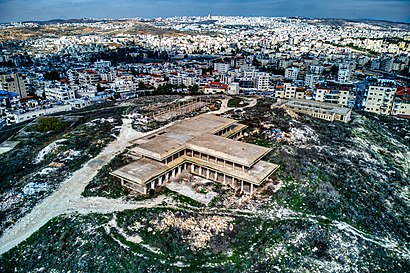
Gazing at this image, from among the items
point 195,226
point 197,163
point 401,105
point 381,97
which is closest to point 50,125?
point 197,163

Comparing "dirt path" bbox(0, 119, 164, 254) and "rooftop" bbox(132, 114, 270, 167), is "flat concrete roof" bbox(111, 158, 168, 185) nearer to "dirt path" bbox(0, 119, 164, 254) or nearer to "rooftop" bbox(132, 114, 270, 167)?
"rooftop" bbox(132, 114, 270, 167)

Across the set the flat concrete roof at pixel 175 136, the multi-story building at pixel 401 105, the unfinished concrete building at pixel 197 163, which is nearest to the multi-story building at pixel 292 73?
the multi-story building at pixel 401 105

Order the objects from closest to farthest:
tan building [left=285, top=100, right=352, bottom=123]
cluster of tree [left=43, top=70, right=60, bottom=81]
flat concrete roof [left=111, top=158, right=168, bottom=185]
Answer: flat concrete roof [left=111, top=158, right=168, bottom=185], tan building [left=285, top=100, right=352, bottom=123], cluster of tree [left=43, top=70, right=60, bottom=81]

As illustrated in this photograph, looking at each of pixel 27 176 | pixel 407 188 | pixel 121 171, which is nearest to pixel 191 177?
pixel 121 171

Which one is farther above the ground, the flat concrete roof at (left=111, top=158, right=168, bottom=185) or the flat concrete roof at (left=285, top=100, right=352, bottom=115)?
the flat concrete roof at (left=111, top=158, right=168, bottom=185)

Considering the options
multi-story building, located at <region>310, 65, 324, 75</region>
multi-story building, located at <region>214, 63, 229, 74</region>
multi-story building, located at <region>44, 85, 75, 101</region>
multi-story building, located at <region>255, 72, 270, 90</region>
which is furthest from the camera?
multi-story building, located at <region>214, 63, 229, 74</region>

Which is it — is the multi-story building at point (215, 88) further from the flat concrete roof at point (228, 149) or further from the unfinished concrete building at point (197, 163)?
the flat concrete roof at point (228, 149)

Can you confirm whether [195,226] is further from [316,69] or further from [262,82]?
[316,69]

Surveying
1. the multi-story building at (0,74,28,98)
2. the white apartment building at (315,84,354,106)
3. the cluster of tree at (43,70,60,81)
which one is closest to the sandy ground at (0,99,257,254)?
the white apartment building at (315,84,354,106)

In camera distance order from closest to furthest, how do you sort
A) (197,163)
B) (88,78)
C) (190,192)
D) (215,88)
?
1. (190,192)
2. (197,163)
3. (215,88)
4. (88,78)
